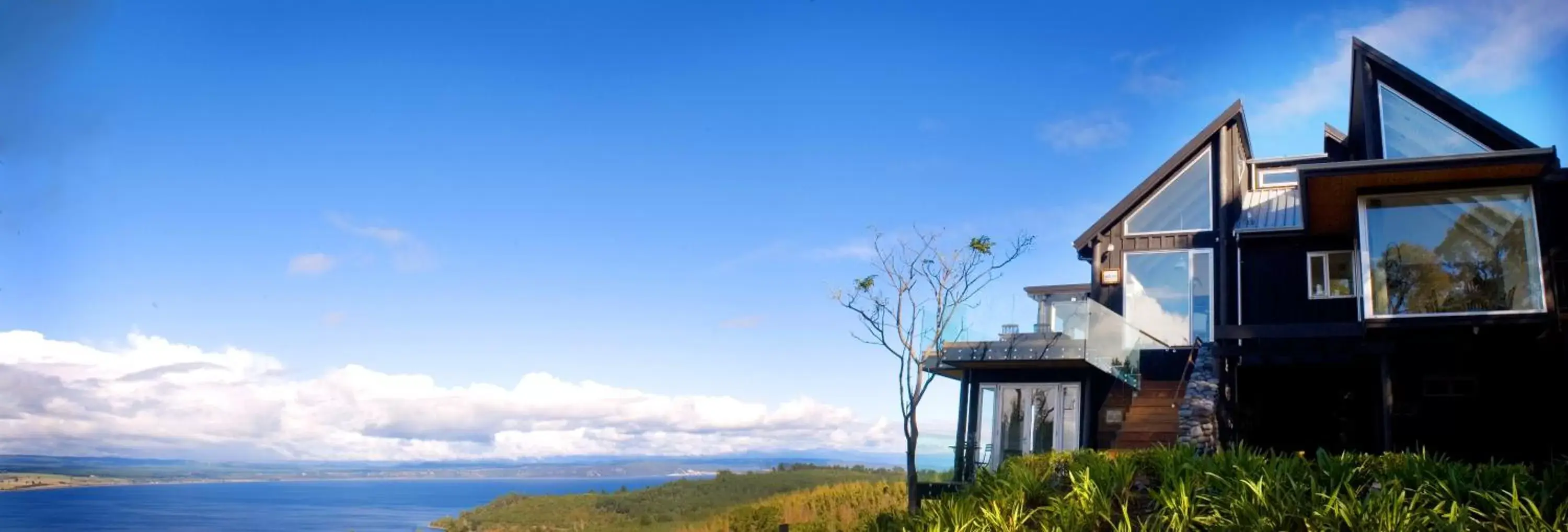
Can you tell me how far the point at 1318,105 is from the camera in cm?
2150

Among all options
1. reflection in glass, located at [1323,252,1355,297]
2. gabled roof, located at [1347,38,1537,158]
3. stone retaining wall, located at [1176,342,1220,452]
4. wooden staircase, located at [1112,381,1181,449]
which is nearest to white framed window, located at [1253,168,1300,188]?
gabled roof, located at [1347,38,1537,158]

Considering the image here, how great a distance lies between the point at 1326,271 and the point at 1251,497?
11.8m

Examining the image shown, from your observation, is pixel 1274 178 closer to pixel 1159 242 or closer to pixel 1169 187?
pixel 1169 187

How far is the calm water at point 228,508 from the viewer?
78.6 feet

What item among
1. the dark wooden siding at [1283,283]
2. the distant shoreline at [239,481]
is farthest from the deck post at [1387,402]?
the distant shoreline at [239,481]

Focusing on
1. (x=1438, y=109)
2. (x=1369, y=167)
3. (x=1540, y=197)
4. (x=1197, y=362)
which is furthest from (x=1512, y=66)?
(x=1197, y=362)

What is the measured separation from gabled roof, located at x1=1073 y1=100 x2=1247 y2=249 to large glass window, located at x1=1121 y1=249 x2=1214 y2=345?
0.78 meters

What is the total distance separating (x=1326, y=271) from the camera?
1772cm

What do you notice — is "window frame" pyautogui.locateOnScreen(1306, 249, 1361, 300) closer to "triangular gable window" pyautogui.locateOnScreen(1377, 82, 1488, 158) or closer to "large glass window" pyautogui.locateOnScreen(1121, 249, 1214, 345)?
"large glass window" pyautogui.locateOnScreen(1121, 249, 1214, 345)

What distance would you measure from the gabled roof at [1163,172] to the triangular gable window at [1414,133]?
2923 mm

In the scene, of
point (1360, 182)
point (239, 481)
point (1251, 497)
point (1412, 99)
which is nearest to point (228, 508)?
point (239, 481)

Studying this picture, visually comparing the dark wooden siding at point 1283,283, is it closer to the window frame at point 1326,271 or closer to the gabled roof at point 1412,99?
the window frame at point 1326,271

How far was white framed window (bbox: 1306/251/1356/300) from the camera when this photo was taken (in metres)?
17.6

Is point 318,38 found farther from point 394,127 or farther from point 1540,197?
point 1540,197
